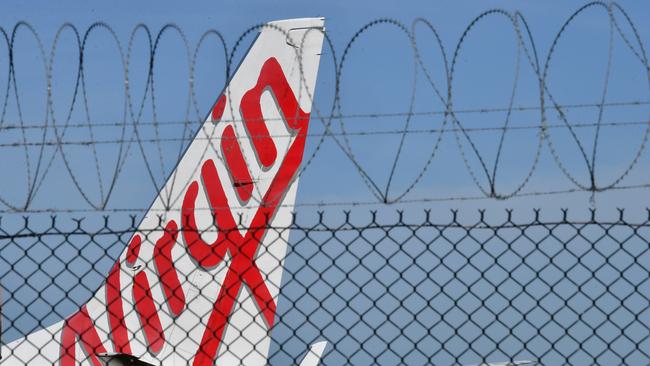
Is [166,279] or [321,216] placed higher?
[321,216]

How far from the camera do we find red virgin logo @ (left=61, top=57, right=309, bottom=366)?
44.8ft

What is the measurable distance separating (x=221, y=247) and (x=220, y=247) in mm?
14

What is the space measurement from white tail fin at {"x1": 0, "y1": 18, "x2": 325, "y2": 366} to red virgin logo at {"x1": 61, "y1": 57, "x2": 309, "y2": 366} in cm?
1

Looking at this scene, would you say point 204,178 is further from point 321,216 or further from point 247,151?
point 321,216

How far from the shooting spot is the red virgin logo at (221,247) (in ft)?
44.8

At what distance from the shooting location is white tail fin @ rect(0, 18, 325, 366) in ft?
44.9

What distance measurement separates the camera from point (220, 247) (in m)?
13.6

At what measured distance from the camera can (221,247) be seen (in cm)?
1360

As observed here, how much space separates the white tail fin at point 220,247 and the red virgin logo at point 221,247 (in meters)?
0.01

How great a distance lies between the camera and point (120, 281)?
1477cm

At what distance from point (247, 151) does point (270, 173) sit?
1.42 feet

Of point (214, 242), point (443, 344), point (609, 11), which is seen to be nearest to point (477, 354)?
point (443, 344)

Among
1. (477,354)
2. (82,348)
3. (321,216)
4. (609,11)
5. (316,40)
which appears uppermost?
(609,11)

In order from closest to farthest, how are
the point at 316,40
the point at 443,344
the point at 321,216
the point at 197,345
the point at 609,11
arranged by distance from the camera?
the point at 321,216 < the point at 443,344 < the point at 609,11 < the point at 197,345 < the point at 316,40
